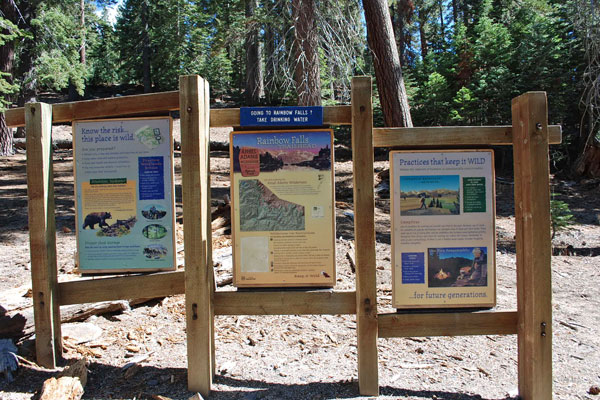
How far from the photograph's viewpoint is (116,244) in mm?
3346

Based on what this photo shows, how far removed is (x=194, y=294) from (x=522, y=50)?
59.5 feet

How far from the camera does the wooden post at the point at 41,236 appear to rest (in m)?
3.27

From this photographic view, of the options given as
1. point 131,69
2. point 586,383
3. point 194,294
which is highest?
point 131,69

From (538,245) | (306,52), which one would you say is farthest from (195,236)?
(306,52)

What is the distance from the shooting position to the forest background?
896 centimetres

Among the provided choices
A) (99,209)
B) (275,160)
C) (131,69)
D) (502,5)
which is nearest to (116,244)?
(99,209)

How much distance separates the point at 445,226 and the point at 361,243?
61 centimetres

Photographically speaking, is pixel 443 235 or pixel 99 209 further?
pixel 99 209

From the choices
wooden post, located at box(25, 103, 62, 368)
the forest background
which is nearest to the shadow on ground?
wooden post, located at box(25, 103, 62, 368)

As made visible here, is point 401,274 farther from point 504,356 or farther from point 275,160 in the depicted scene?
point 504,356

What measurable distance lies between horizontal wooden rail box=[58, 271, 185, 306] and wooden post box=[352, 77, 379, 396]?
1326 mm

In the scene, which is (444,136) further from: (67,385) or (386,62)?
(386,62)

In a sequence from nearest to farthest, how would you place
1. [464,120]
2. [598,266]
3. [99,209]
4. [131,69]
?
[99,209]
[598,266]
[464,120]
[131,69]

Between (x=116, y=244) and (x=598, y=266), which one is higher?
(x=116, y=244)
